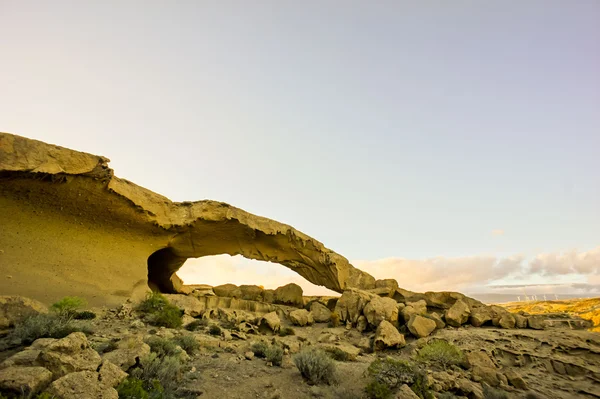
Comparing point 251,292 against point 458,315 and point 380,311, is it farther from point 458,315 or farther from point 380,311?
point 458,315

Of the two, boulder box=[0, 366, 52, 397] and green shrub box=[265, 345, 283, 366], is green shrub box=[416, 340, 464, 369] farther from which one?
boulder box=[0, 366, 52, 397]

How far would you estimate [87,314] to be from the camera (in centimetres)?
803

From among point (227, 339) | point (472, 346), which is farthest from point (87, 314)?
point (472, 346)

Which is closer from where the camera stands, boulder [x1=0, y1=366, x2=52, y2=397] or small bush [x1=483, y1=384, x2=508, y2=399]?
boulder [x1=0, y1=366, x2=52, y2=397]

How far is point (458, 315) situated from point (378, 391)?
27.9 feet

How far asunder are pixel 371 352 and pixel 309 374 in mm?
4764

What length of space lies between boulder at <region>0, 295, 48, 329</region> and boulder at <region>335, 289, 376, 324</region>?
10409 millimetres

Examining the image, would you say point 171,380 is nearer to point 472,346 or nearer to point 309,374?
point 309,374

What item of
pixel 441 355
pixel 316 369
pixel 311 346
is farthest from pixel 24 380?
pixel 441 355

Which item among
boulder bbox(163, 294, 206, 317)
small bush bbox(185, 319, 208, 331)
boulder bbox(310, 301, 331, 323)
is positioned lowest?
boulder bbox(310, 301, 331, 323)

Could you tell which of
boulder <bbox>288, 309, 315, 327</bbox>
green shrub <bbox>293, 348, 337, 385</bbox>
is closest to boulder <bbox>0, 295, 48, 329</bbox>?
green shrub <bbox>293, 348, 337, 385</bbox>

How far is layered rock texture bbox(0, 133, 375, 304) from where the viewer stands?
8.17 metres

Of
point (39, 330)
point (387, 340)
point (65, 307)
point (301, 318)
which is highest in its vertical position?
point (39, 330)

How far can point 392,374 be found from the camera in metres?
5.58
